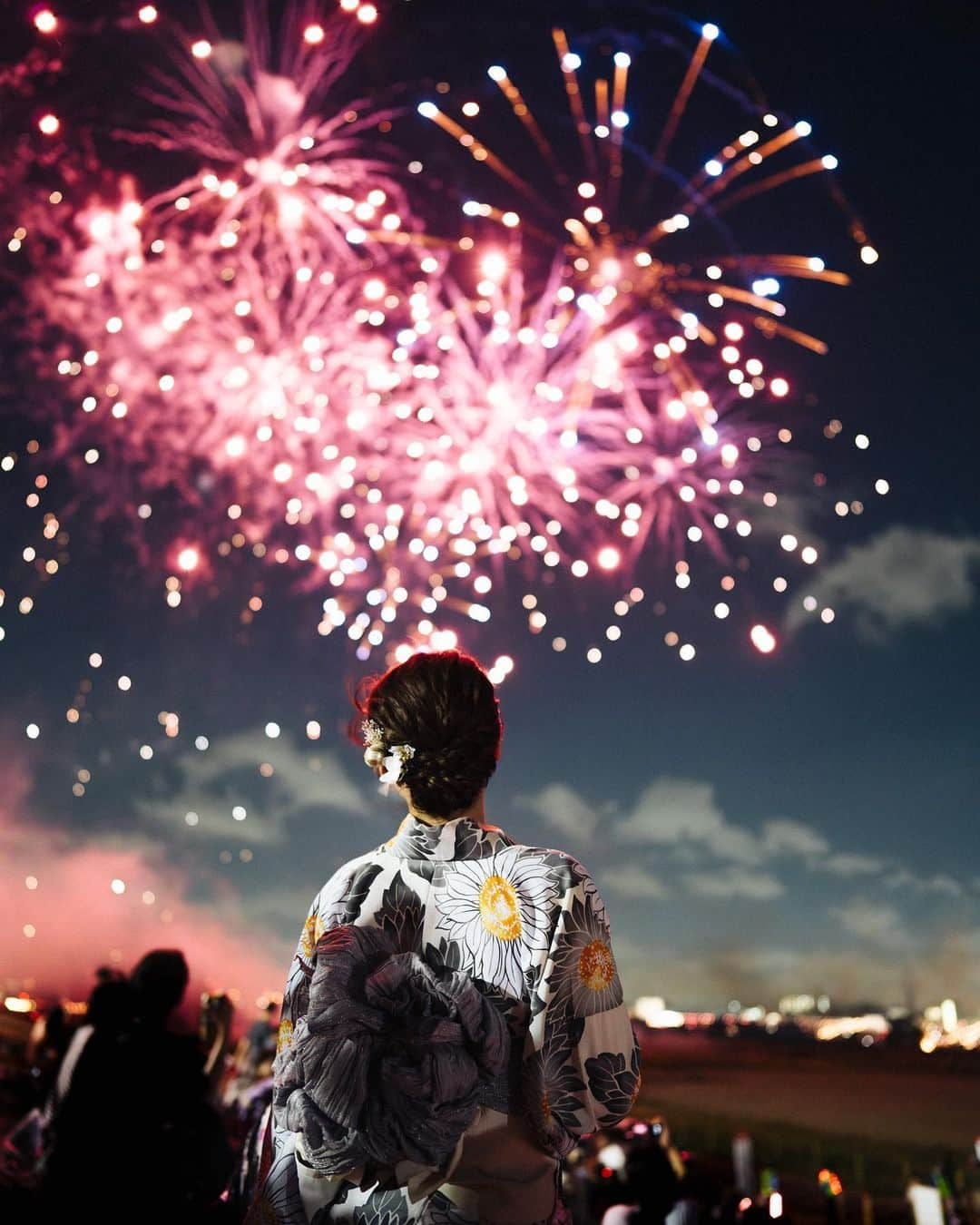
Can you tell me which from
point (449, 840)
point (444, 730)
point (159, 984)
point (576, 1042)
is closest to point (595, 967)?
point (576, 1042)

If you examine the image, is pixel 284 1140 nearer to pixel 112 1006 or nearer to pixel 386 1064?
pixel 386 1064

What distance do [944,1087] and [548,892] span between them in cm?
4776

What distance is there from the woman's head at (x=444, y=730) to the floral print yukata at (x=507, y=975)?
0.07 meters

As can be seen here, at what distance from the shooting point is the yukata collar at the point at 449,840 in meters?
1.86

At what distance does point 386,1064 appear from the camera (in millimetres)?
1561

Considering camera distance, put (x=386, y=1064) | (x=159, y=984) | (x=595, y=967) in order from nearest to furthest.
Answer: (x=386, y=1064)
(x=595, y=967)
(x=159, y=984)

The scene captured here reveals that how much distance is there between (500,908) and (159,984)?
1.69 m

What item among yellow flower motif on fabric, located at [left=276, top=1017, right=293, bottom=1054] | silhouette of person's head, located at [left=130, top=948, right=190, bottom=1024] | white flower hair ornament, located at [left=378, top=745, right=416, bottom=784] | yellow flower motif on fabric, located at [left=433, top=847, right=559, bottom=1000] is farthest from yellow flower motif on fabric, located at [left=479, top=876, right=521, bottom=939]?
silhouette of person's head, located at [left=130, top=948, right=190, bottom=1024]

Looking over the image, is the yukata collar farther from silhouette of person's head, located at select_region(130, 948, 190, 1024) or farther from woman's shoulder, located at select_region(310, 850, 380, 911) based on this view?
silhouette of person's head, located at select_region(130, 948, 190, 1024)

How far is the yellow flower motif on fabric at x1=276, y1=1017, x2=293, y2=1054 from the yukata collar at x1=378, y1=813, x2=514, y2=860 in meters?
0.36

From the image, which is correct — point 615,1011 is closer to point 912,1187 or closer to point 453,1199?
point 453,1199

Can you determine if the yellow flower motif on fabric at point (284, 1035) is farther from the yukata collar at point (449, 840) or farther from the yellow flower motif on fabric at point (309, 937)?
the yukata collar at point (449, 840)

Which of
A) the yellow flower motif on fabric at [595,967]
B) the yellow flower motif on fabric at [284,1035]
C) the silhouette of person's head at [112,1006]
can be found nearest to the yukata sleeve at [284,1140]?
the yellow flower motif on fabric at [284,1035]

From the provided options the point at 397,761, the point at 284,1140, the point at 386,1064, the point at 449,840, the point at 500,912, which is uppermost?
the point at 397,761
